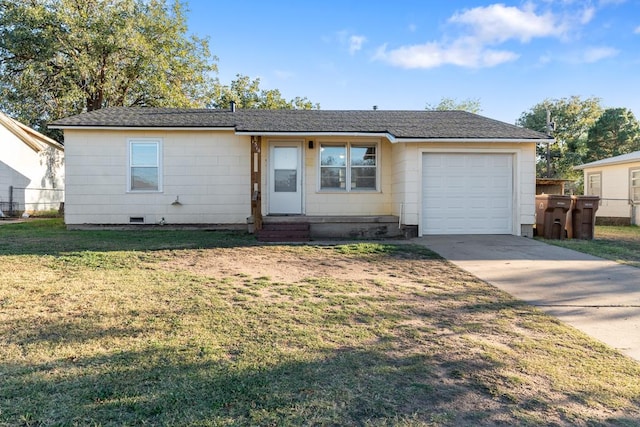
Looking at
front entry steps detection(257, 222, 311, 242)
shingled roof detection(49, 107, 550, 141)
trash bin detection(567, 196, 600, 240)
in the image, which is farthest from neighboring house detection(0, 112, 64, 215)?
trash bin detection(567, 196, 600, 240)

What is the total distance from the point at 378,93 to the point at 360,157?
16866 millimetres

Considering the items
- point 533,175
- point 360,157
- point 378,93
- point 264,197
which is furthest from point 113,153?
point 378,93

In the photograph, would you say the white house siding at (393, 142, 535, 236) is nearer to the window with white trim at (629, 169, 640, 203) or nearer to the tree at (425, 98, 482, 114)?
the window with white trim at (629, 169, 640, 203)

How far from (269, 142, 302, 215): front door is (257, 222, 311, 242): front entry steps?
133cm

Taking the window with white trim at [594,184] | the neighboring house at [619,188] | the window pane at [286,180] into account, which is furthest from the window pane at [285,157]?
the window with white trim at [594,184]

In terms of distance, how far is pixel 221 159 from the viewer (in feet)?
37.0

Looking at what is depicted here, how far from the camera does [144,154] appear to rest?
11.2 m

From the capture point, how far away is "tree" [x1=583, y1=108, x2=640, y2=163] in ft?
87.7

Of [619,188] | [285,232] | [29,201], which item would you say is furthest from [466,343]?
[29,201]

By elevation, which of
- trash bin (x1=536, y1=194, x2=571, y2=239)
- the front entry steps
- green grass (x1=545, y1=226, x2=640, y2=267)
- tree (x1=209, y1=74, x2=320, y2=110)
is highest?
tree (x1=209, y1=74, x2=320, y2=110)

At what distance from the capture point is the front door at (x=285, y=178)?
37.2 ft

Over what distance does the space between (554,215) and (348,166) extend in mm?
5546

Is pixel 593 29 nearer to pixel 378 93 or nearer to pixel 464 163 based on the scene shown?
pixel 464 163

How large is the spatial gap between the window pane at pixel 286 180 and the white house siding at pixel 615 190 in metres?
14.4
